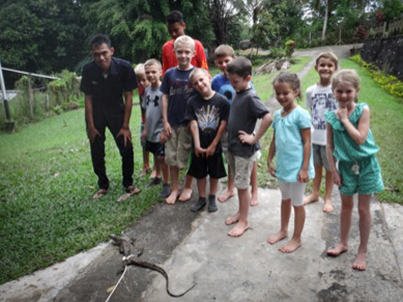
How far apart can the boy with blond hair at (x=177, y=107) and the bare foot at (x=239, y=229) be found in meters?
0.87

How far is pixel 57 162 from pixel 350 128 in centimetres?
531

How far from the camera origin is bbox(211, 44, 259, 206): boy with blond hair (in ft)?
10.9

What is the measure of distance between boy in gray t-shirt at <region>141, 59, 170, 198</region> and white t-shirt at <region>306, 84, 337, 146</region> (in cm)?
167

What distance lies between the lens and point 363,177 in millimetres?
2400

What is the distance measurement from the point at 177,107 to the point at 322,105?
146 cm

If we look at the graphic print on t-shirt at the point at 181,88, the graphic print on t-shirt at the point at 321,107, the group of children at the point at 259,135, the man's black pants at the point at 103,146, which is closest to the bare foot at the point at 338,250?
the group of children at the point at 259,135

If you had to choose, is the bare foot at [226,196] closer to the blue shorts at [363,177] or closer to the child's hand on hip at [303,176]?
the child's hand on hip at [303,176]

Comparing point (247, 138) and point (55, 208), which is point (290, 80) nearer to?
point (247, 138)

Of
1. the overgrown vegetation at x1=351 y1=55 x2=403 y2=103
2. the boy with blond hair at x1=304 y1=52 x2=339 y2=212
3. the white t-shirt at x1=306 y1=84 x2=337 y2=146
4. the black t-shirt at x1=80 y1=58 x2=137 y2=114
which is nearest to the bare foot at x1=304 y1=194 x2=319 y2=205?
the boy with blond hair at x1=304 y1=52 x2=339 y2=212

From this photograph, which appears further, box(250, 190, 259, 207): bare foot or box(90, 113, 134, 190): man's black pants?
box(90, 113, 134, 190): man's black pants

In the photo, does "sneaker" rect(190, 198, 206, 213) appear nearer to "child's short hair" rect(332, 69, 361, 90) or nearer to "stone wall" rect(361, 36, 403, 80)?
"child's short hair" rect(332, 69, 361, 90)

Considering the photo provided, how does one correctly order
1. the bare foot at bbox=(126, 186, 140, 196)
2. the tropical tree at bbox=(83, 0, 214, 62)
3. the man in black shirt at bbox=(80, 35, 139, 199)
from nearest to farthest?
the man in black shirt at bbox=(80, 35, 139, 199), the bare foot at bbox=(126, 186, 140, 196), the tropical tree at bbox=(83, 0, 214, 62)

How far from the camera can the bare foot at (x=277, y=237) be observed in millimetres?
2871

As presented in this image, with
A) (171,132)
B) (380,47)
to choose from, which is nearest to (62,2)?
(380,47)
